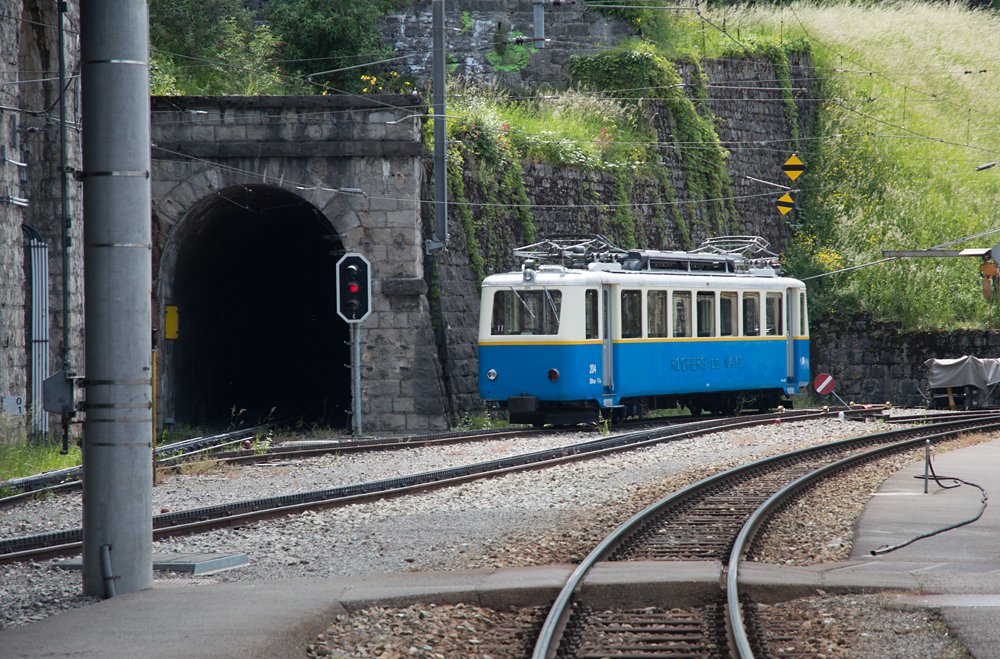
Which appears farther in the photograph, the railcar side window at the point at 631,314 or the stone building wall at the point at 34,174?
the railcar side window at the point at 631,314

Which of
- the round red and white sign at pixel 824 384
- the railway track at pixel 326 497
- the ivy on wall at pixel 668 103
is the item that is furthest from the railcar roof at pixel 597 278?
the ivy on wall at pixel 668 103

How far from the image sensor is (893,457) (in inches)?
771

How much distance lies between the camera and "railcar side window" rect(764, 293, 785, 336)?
1119 inches

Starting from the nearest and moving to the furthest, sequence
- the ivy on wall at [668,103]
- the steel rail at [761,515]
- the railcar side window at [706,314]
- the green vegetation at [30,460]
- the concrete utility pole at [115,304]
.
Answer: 1. the steel rail at [761,515]
2. the concrete utility pole at [115,304]
3. the green vegetation at [30,460]
4. the railcar side window at [706,314]
5. the ivy on wall at [668,103]

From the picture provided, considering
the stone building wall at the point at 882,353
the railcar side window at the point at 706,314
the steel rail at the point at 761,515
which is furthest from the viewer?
the stone building wall at the point at 882,353

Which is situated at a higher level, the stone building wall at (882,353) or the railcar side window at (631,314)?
the railcar side window at (631,314)

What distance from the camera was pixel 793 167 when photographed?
41344mm

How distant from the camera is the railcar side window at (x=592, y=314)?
23.3 metres

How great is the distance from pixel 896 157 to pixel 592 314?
80.0ft

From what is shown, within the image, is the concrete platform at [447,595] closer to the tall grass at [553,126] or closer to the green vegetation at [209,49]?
the tall grass at [553,126]

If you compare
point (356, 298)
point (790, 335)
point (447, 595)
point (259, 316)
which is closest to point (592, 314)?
point (356, 298)

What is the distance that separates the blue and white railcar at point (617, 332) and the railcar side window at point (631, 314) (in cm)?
2

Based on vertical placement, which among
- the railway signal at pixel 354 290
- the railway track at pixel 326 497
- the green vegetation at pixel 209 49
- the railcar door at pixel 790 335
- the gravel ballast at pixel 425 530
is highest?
the green vegetation at pixel 209 49

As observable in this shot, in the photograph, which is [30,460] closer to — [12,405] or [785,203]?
[12,405]
